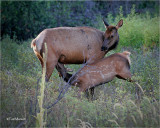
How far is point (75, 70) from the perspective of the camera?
9453 mm

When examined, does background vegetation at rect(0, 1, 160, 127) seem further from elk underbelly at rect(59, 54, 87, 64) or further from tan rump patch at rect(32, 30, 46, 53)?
tan rump patch at rect(32, 30, 46, 53)

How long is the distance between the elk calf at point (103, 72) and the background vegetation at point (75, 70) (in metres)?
0.24

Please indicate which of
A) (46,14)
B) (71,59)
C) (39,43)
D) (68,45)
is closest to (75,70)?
(71,59)

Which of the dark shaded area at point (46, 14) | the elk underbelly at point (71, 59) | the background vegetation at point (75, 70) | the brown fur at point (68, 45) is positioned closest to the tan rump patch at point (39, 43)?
the brown fur at point (68, 45)

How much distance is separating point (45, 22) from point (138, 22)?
540 centimetres

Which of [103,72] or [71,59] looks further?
[71,59]

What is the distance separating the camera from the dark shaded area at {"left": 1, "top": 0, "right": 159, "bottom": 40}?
49.6 feet

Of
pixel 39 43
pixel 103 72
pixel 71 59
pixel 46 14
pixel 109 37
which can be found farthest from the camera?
pixel 46 14

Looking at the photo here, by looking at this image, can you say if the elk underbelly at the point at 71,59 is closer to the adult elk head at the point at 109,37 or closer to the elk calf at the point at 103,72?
the elk calf at the point at 103,72

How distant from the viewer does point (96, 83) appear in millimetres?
7375

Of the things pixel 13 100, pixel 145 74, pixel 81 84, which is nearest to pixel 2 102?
pixel 13 100

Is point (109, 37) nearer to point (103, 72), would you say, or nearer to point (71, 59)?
point (103, 72)

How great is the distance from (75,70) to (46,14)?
7.22m

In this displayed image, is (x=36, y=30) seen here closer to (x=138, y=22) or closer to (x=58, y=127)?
(x=138, y=22)
